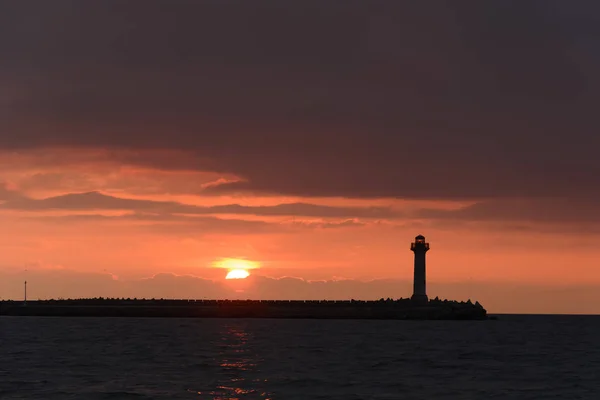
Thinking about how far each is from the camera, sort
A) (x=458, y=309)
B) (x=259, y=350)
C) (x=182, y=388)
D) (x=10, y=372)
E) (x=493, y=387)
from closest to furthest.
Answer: (x=182, y=388)
(x=493, y=387)
(x=10, y=372)
(x=259, y=350)
(x=458, y=309)

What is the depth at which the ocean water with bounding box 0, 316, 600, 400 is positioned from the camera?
50.5 metres

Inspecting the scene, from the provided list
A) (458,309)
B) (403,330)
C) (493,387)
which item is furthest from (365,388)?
(458,309)

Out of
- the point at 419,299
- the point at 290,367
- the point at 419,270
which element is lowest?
the point at 290,367

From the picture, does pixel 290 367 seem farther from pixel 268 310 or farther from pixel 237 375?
pixel 268 310

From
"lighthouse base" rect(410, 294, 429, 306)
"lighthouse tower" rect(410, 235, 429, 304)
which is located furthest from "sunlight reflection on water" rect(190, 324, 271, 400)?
"lighthouse base" rect(410, 294, 429, 306)

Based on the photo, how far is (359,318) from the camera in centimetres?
15738

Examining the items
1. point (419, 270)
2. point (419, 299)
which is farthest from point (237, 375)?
point (419, 299)

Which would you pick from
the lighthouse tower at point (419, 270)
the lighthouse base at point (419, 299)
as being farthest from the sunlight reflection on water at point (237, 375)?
the lighthouse base at point (419, 299)

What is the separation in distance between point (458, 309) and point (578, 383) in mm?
92314

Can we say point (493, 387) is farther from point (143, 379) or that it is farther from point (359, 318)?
point (359, 318)

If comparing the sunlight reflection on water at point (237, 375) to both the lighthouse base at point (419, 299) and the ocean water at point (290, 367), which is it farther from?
the lighthouse base at point (419, 299)

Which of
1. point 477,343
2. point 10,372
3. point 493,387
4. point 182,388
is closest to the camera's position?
point 182,388

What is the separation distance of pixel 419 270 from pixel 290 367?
70690mm

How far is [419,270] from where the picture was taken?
133000 mm
